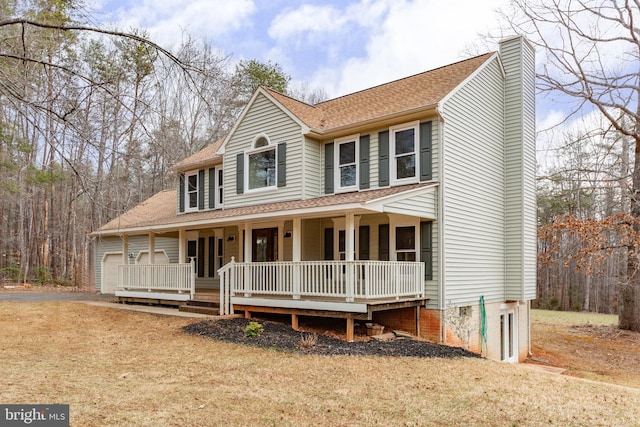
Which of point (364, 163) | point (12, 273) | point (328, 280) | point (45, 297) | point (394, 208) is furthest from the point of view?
point (12, 273)

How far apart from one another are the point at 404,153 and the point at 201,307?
730cm

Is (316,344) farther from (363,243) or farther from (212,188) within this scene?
(212,188)

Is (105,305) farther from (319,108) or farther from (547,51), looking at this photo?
(547,51)

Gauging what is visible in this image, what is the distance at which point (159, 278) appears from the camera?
15828mm

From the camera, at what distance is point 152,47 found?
6.09 m

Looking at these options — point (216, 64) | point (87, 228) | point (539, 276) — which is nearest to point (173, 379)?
point (216, 64)

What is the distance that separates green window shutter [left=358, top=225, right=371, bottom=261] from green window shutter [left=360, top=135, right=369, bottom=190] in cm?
116

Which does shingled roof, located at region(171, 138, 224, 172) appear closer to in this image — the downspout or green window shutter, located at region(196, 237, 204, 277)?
green window shutter, located at region(196, 237, 204, 277)

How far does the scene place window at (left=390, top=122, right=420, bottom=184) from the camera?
12.5 meters

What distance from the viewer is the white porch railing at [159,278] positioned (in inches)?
593

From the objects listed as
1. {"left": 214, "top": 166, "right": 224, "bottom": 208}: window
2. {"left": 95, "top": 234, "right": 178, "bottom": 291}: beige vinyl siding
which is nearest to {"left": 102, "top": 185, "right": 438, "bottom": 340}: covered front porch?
{"left": 214, "top": 166, "right": 224, "bottom": 208}: window

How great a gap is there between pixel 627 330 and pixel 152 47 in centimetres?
2014

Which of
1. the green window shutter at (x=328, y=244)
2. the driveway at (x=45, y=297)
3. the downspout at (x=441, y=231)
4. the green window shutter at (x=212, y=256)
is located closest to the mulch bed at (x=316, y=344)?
the downspout at (x=441, y=231)

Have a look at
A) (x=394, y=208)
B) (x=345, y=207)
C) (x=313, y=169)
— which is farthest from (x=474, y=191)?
(x=345, y=207)
